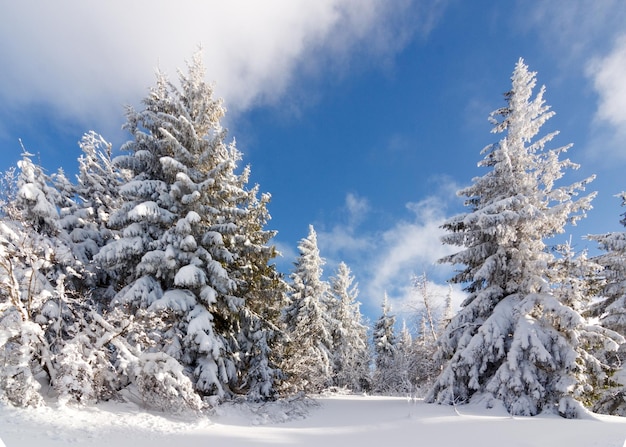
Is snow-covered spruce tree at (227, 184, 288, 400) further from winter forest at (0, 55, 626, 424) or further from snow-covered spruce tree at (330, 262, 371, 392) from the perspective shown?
snow-covered spruce tree at (330, 262, 371, 392)

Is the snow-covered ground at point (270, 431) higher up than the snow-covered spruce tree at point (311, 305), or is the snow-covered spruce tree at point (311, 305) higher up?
the snow-covered spruce tree at point (311, 305)

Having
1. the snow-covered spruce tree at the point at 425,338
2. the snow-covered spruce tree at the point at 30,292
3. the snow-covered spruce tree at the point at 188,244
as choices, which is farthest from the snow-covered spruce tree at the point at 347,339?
the snow-covered spruce tree at the point at 30,292

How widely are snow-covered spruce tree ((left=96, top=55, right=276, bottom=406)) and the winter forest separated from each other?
69 millimetres

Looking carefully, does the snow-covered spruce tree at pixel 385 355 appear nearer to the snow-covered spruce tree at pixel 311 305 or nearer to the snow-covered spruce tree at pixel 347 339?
the snow-covered spruce tree at pixel 347 339

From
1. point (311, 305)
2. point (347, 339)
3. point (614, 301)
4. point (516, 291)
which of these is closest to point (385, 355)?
point (347, 339)

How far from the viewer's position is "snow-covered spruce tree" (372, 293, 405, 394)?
31.3m

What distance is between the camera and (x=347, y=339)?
3094 centimetres

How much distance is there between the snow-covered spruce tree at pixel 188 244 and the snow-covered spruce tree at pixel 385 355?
2092 centimetres

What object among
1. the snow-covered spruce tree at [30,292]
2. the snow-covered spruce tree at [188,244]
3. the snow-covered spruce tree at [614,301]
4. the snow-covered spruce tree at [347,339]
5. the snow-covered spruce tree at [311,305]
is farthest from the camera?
the snow-covered spruce tree at [347,339]

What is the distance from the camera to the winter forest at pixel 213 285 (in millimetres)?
9602

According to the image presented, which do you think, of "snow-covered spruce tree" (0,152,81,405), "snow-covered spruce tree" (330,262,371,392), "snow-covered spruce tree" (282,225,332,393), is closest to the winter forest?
"snow-covered spruce tree" (0,152,81,405)

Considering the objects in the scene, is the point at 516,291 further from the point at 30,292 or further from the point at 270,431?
the point at 30,292

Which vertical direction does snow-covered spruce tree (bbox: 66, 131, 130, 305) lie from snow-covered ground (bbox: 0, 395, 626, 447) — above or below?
above

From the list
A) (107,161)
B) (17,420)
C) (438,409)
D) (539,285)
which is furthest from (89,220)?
(539,285)
